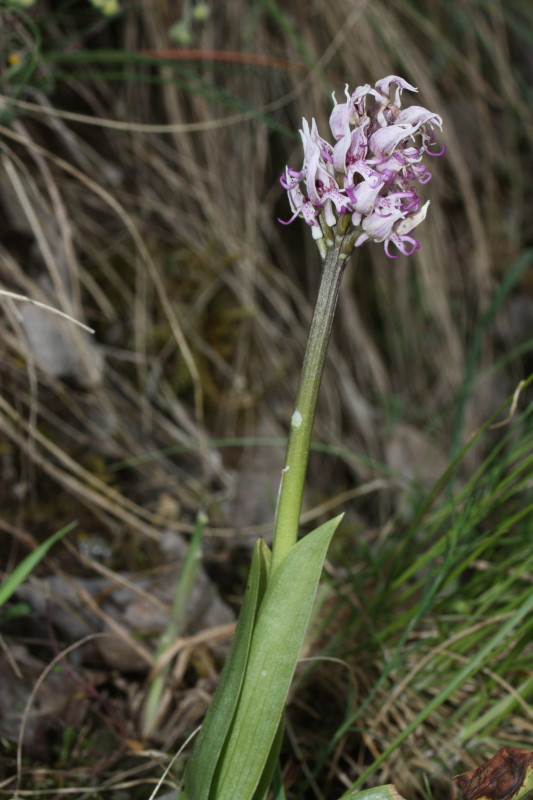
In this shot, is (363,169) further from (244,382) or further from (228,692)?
(244,382)

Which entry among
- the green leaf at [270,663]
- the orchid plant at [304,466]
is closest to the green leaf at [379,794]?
the orchid plant at [304,466]

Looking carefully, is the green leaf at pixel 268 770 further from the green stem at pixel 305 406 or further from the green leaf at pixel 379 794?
the green stem at pixel 305 406

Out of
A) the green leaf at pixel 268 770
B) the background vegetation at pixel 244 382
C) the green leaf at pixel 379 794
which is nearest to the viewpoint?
the green leaf at pixel 379 794

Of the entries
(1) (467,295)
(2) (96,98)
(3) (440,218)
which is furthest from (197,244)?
(1) (467,295)

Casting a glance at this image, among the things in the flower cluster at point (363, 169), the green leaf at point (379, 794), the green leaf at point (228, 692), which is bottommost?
the green leaf at point (379, 794)

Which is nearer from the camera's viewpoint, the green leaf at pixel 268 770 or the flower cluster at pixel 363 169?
the flower cluster at pixel 363 169

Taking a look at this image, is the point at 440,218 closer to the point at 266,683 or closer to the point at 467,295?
the point at 467,295

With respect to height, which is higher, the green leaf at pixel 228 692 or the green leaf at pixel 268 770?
the green leaf at pixel 228 692

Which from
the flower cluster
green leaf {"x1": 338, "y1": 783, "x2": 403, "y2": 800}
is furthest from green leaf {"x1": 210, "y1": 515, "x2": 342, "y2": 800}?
the flower cluster
